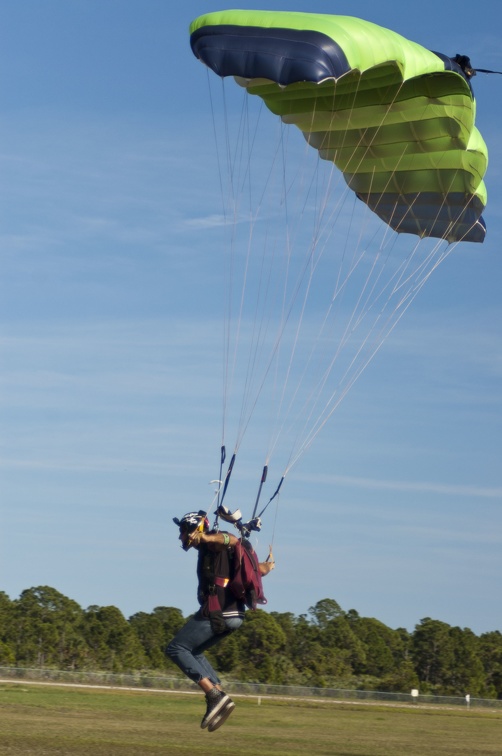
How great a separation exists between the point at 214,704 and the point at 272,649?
132 ft

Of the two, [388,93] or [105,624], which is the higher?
[388,93]

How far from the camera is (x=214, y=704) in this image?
1384cm

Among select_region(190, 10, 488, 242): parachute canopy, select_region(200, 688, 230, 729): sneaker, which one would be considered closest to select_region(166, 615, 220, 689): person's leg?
select_region(200, 688, 230, 729): sneaker

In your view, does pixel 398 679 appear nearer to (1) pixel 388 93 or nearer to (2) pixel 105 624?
(2) pixel 105 624

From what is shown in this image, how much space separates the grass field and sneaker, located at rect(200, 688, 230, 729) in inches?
187

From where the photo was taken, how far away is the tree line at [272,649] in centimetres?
5166

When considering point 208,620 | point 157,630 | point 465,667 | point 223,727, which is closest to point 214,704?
point 208,620

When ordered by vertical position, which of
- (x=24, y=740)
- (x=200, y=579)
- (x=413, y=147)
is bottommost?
(x=24, y=740)

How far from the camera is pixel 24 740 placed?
20.1m

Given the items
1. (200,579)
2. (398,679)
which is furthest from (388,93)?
(398,679)

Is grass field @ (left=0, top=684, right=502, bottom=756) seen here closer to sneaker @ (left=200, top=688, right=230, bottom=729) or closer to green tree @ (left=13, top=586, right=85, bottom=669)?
sneaker @ (left=200, top=688, right=230, bottom=729)

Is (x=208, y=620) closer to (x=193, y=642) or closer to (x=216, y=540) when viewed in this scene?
(x=193, y=642)

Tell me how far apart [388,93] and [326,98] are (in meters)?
0.97

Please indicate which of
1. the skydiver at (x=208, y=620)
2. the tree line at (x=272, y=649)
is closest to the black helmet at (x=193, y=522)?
the skydiver at (x=208, y=620)
